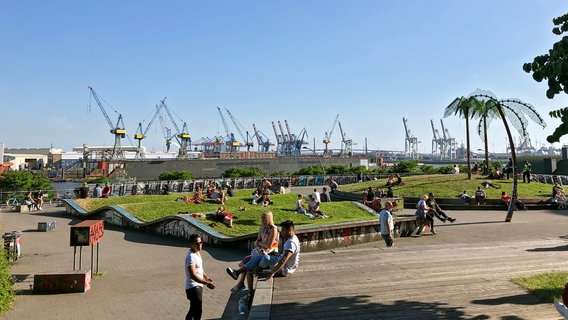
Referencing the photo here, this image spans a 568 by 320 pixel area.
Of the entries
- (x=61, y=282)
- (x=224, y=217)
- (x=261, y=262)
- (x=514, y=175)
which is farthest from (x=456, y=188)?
(x=61, y=282)

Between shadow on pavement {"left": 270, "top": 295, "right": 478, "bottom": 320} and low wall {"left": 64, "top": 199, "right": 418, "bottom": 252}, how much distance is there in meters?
6.54

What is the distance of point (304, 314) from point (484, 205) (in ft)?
69.2

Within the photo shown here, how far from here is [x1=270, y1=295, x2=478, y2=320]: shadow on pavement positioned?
207 inches

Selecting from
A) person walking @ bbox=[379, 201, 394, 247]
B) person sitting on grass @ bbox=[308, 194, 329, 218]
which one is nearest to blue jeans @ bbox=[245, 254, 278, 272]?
person walking @ bbox=[379, 201, 394, 247]

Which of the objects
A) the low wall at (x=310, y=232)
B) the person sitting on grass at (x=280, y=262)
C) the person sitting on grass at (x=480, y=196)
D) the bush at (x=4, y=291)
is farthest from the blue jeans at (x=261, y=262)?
the person sitting on grass at (x=480, y=196)

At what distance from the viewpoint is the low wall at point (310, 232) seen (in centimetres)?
1291

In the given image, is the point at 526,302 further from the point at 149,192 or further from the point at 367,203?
the point at 149,192

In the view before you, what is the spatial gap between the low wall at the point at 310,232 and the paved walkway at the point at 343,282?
509 millimetres

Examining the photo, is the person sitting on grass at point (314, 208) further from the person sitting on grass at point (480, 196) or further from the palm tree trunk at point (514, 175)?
the person sitting on grass at point (480, 196)

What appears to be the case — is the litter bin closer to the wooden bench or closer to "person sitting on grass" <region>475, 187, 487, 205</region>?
the wooden bench

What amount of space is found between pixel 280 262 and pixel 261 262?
0.33 meters

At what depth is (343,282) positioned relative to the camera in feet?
22.5

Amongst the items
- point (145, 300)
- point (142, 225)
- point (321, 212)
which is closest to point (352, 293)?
point (145, 300)

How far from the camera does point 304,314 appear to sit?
5.36 metres
